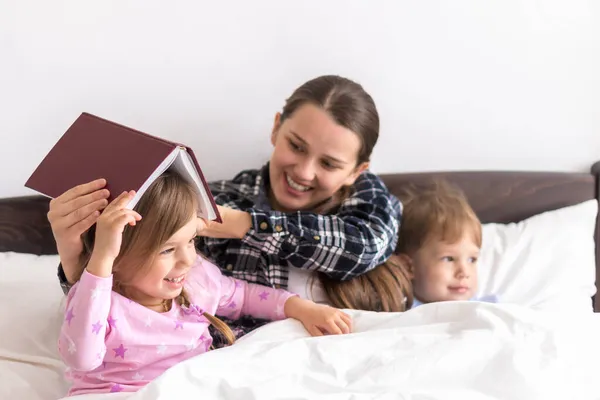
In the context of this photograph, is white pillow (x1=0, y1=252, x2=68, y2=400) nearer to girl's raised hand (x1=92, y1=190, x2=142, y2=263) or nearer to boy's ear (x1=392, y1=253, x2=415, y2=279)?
girl's raised hand (x1=92, y1=190, x2=142, y2=263)

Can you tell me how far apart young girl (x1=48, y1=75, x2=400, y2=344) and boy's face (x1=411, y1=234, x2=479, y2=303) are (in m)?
0.11

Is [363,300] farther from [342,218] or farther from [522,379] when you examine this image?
[522,379]

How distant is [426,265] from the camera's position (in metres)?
1.46

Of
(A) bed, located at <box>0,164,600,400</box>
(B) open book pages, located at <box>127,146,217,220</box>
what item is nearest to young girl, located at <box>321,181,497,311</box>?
(A) bed, located at <box>0,164,600,400</box>

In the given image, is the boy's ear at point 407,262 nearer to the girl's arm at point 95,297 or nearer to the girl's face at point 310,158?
the girl's face at point 310,158

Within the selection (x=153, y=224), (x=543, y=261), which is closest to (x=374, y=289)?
(x=543, y=261)

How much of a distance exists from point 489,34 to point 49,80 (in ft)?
3.50

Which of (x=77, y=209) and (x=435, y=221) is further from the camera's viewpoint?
(x=435, y=221)

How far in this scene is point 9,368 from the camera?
3.72ft

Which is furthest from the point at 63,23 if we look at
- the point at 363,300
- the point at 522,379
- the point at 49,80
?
the point at 522,379

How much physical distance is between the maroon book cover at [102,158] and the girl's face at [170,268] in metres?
0.11

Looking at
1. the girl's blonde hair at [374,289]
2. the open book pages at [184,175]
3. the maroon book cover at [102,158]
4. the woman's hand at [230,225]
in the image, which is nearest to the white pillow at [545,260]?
the girl's blonde hair at [374,289]

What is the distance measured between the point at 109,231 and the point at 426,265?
807 mm

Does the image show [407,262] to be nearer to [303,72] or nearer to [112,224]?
[303,72]
